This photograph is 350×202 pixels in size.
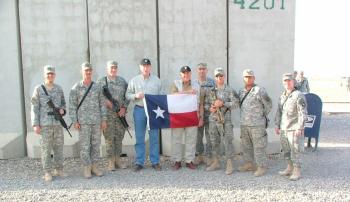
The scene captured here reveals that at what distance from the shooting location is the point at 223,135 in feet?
20.9

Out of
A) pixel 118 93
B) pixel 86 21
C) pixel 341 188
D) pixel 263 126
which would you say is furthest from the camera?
pixel 86 21

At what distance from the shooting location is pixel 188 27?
768cm

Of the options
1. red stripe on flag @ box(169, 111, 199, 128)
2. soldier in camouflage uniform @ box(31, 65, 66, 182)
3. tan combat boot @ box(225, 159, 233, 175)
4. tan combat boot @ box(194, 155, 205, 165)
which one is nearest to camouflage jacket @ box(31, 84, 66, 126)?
soldier in camouflage uniform @ box(31, 65, 66, 182)

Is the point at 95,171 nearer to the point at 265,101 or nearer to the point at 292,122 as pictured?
the point at 265,101

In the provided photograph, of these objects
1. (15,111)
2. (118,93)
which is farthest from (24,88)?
(118,93)

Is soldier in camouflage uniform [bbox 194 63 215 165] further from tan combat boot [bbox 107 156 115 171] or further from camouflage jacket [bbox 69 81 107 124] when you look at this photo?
camouflage jacket [bbox 69 81 107 124]

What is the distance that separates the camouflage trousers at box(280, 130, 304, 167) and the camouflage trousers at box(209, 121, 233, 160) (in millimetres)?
858

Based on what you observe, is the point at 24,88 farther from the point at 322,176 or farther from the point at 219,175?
the point at 322,176

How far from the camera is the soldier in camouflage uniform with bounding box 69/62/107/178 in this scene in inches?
237

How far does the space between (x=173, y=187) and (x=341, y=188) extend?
246 cm

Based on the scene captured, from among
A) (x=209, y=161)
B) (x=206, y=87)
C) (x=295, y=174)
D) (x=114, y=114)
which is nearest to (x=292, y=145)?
(x=295, y=174)

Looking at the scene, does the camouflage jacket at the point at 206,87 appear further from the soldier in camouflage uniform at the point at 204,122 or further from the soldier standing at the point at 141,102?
the soldier standing at the point at 141,102

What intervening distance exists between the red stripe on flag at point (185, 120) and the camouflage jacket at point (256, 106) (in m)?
0.88

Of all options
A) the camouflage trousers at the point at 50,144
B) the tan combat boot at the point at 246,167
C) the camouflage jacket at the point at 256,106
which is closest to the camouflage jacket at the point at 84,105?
the camouflage trousers at the point at 50,144
